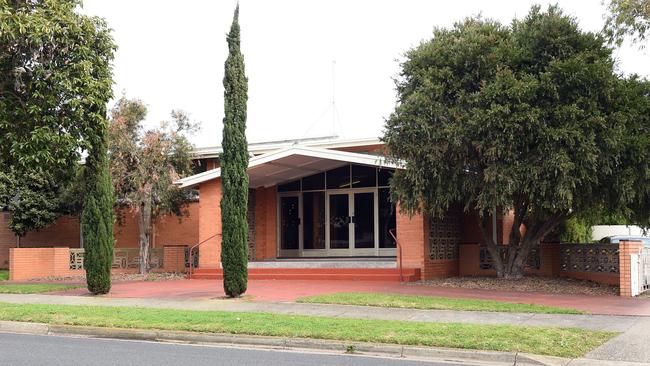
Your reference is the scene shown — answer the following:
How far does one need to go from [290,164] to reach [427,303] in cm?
1022

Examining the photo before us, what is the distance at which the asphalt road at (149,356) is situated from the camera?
938cm

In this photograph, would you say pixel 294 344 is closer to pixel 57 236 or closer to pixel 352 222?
pixel 352 222

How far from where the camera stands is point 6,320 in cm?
1345

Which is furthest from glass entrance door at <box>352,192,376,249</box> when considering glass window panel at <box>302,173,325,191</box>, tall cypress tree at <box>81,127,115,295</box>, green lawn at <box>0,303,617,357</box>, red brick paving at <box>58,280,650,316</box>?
green lawn at <box>0,303,617,357</box>

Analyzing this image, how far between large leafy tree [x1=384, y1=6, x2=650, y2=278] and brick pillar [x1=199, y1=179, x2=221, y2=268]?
25.6 ft

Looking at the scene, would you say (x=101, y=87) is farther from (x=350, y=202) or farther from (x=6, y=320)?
(x=350, y=202)

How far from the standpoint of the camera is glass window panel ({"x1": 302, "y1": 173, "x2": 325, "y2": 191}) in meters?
25.9

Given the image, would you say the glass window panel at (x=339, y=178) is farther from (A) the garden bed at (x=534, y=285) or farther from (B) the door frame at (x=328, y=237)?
(A) the garden bed at (x=534, y=285)

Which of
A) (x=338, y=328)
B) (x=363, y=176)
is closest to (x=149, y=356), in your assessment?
(x=338, y=328)

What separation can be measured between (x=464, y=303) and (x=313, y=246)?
1220cm

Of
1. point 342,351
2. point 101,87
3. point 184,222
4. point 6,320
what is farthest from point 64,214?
point 342,351

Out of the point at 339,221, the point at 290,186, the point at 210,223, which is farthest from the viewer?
the point at 290,186

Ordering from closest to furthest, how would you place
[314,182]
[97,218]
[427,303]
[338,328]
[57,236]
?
[338,328] < [427,303] < [97,218] < [314,182] < [57,236]

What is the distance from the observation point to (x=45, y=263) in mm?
24922
